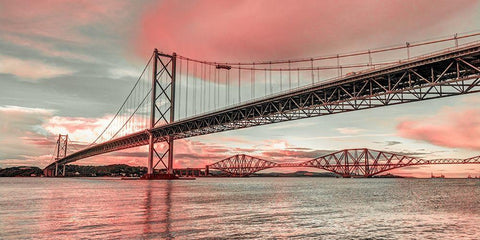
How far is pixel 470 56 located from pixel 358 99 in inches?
485

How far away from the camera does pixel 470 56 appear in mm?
31547

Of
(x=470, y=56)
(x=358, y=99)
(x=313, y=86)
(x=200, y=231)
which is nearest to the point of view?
(x=200, y=231)

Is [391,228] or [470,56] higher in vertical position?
[470,56]

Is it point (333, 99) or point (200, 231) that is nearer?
point (200, 231)

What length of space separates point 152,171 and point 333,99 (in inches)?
1770

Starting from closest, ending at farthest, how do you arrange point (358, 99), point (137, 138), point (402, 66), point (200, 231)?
point (200, 231) < point (402, 66) < point (358, 99) < point (137, 138)

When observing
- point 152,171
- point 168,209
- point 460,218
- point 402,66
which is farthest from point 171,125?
point 460,218

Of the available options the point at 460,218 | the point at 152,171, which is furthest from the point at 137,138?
the point at 460,218

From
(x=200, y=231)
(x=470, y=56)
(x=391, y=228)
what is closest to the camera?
(x=200, y=231)

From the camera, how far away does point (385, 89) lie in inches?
1537

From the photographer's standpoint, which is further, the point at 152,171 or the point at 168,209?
the point at 152,171

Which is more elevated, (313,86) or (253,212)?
(313,86)

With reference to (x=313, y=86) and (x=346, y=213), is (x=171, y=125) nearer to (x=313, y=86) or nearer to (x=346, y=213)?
(x=313, y=86)

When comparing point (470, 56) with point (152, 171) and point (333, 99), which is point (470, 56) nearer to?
point (333, 99)
